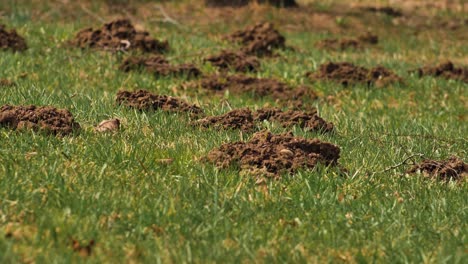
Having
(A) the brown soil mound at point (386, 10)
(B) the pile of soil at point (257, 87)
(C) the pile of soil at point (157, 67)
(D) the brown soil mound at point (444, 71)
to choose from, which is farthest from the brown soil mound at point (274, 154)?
(A) the brown soil mound at point (386, 10)

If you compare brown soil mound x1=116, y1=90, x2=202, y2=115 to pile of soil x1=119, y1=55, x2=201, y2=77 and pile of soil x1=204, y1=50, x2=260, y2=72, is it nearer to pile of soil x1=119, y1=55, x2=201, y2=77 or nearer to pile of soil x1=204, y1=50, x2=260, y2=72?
pile of soil x1=119, y1=55, x2=201, y2=77

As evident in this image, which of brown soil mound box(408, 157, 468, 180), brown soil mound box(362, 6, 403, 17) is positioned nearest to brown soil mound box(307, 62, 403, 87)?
brown soil mound box(408, 157, 468, 180)

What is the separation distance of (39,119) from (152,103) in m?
1.49

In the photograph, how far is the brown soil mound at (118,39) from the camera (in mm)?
11031

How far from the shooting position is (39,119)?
612cm

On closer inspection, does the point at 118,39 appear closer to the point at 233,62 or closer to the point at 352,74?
the point at 233,62

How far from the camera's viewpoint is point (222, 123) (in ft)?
22.7

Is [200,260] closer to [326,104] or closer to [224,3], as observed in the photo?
[326,104]

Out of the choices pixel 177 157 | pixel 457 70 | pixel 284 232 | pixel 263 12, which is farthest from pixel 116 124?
pixel 263 12

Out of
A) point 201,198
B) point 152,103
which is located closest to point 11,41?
point 152,103

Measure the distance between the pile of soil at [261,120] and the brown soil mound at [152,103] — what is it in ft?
1.49

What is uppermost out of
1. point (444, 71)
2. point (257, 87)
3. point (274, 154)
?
point (274, 154)

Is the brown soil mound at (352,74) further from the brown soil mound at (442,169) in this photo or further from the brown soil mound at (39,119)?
the brown soil mound at (39,119)

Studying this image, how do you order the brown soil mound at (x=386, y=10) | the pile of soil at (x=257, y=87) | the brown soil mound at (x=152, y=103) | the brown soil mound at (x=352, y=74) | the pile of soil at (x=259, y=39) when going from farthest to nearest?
the brown soil mound at (x=386, y=10) < the pile of soil at (x=259, y=39) < the brown soil mound at (x=352, y=74) < the pile of soil at (x=257, y=87) < the brown soil mound at (x=152, y=103)
